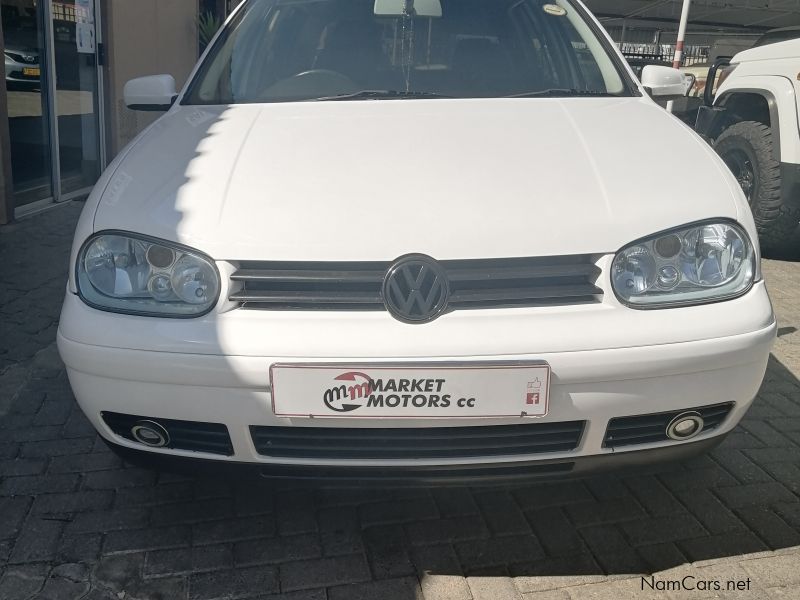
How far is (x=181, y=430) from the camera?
2.02 m

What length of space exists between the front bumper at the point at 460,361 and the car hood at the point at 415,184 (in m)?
0.20

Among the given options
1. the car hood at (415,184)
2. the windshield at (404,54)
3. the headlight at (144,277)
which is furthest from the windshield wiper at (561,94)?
the headlight at (144,277)

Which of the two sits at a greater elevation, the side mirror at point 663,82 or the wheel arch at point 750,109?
the side mirror at point 663,82

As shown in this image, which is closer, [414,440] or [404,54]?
[414,440]

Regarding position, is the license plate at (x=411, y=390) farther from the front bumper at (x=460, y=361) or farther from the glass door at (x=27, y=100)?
the glass door at (x=27, y=100)

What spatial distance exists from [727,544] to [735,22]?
67.1 ft

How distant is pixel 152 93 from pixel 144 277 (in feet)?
4.73

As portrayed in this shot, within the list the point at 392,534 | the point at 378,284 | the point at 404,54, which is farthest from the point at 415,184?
the point at 404,54

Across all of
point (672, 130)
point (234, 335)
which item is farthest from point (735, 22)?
point (234, 335)

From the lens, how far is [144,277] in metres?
2.04

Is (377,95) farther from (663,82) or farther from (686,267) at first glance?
(686,267)

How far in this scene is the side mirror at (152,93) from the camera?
321 centimetres

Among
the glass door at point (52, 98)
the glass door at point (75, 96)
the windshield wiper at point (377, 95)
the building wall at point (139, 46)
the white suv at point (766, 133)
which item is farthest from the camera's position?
the building wall at point (139, 46)

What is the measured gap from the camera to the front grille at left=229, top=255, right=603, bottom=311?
1.92m
